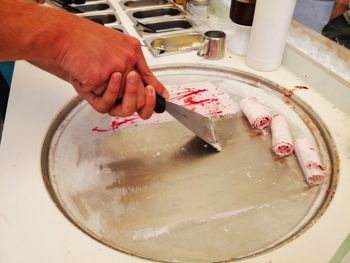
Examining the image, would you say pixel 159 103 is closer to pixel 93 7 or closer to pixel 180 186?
pixel 180 186

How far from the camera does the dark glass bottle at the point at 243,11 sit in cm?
87

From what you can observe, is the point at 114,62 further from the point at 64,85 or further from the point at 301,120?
the point at 301,120

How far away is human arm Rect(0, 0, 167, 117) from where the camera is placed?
55 cm

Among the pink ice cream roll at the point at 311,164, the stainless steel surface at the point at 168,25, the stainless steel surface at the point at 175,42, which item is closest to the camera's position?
the pink ice cream roll at the point at 311,164

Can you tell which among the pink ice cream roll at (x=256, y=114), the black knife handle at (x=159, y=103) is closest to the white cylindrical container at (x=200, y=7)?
the pink ice cream roll at (x=256, y=114)

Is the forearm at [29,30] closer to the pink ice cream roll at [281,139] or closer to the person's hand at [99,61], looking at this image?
the person's hand at [99,61]

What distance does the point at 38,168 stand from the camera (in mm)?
612

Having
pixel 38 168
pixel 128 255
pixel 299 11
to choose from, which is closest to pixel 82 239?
pixel 128 255

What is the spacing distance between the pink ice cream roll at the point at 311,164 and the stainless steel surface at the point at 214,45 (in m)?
0.38

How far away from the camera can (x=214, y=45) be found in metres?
0.92

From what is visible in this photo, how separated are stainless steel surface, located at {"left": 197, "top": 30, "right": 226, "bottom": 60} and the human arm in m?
0.37

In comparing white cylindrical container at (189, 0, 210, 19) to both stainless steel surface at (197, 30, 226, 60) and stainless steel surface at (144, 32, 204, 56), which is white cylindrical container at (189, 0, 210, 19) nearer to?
stainless steel surface at (144, 32, 204, 56)

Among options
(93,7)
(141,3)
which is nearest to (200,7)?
(141,3)

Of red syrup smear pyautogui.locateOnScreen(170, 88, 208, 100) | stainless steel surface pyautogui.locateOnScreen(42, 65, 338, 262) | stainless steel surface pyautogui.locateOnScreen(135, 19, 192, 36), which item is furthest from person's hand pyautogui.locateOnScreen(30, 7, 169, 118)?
stainless steel surface pyautogui.locateOnScreen(135, 19, 192, 36)
